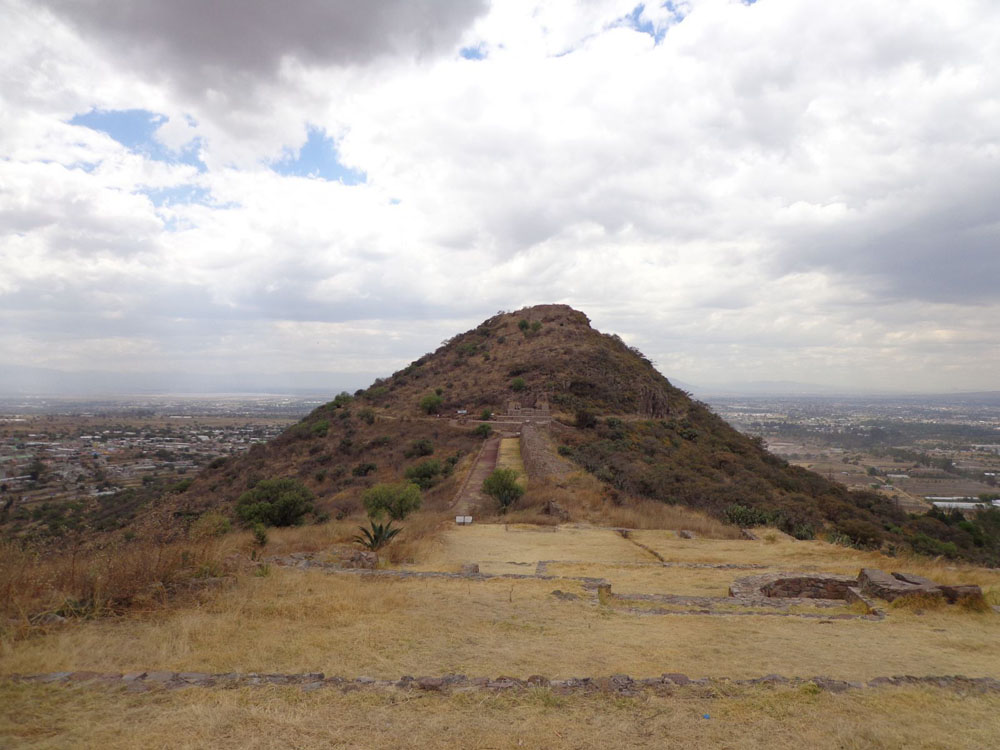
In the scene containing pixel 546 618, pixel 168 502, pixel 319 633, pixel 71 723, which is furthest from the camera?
pixel 168 502

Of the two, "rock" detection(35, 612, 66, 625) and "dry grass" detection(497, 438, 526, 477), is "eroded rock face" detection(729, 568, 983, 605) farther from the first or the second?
"dry grass" detection(497, 438, 526, 477)

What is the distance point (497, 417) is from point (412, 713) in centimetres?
3377

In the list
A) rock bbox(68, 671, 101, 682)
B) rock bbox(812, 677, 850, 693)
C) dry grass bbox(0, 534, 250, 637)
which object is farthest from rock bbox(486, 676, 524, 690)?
dry grass bbox(0, 534, 250, 637)

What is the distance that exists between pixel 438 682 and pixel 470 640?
→ 150 cm

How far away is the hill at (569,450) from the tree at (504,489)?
649 millimetres

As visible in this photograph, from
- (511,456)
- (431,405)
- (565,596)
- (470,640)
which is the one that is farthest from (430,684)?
(431,405)

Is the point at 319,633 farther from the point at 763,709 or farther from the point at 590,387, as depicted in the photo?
the point at 590,387

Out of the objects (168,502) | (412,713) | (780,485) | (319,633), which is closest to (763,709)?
(412,713)

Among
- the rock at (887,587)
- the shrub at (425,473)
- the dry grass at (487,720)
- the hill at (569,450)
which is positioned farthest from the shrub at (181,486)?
the rock at (887,587)

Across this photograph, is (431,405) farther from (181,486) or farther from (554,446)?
(181,486)

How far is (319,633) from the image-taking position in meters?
6.19

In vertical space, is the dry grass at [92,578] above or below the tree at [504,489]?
above

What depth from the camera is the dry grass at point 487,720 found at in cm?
400

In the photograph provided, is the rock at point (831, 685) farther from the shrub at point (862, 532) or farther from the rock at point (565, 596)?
the shrub at point (862, 532)
